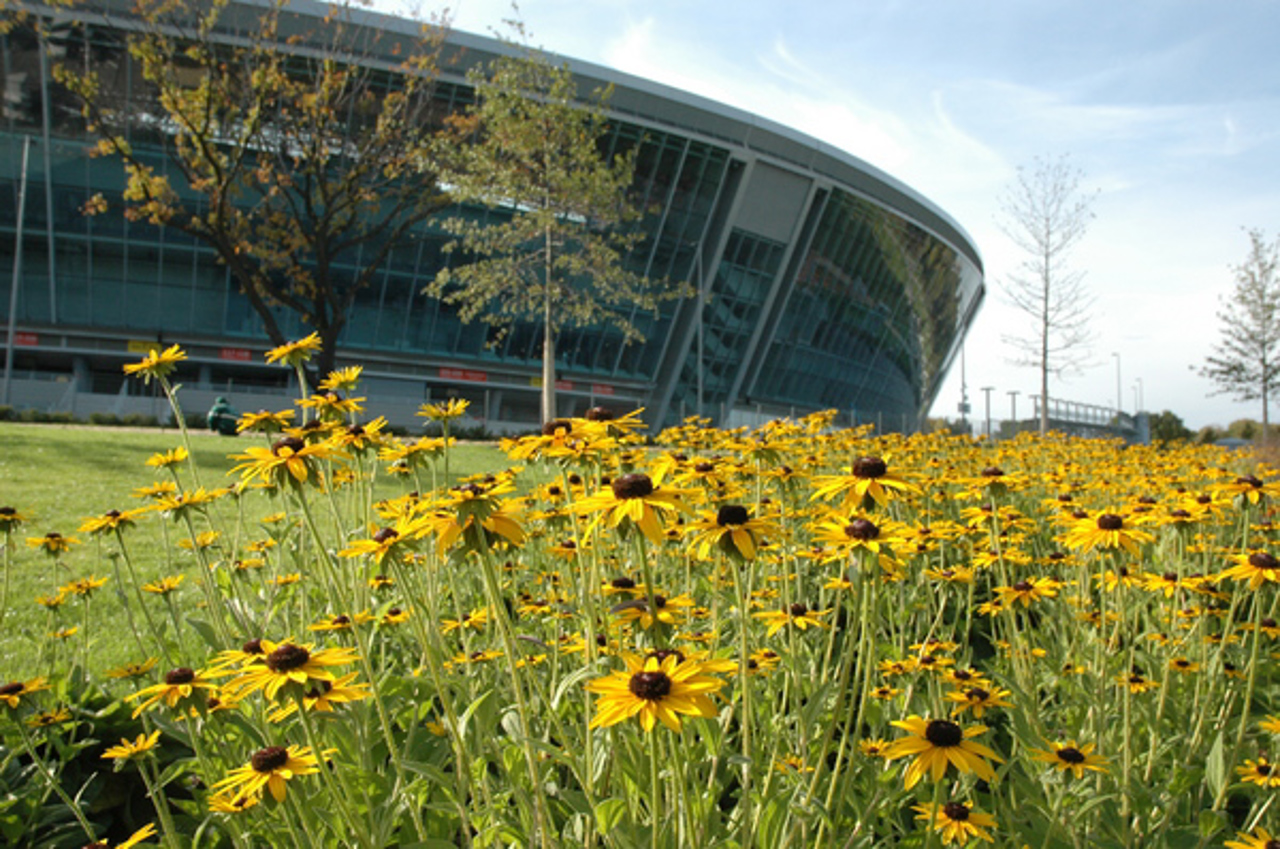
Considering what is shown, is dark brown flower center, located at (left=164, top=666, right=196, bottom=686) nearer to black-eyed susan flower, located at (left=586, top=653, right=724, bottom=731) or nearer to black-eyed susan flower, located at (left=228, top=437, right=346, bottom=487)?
black-eyed susan flower, located at (left=228, top=437, right=346, bottom=487)

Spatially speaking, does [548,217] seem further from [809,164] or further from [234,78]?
[809,164]

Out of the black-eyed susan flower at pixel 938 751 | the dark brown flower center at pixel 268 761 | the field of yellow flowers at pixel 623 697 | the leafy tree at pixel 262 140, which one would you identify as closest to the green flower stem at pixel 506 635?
the field of yellow flowers at pixel 623 697

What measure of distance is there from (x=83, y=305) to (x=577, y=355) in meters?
19.7

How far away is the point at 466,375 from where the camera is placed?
35406 millimetres

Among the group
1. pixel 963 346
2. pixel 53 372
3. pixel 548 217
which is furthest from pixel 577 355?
pixel 963 346

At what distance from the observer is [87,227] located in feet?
99.6

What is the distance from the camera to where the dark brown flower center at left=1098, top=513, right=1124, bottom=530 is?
2379 millimetres

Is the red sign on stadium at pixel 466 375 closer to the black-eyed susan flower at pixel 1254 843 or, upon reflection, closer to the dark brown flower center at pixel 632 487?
the dark brown flower center at pixel 632 487

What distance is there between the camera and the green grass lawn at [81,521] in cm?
417

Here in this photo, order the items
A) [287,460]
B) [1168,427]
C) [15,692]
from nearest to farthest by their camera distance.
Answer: [287,460] → [15,692] → [1168,427]

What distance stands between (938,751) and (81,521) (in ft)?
24.8

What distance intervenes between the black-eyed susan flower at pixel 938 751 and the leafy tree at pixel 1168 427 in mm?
59524

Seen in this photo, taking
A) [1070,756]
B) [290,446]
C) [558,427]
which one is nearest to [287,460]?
[290,446]

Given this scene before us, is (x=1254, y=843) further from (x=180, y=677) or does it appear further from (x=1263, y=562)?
(x=180, y=677)
